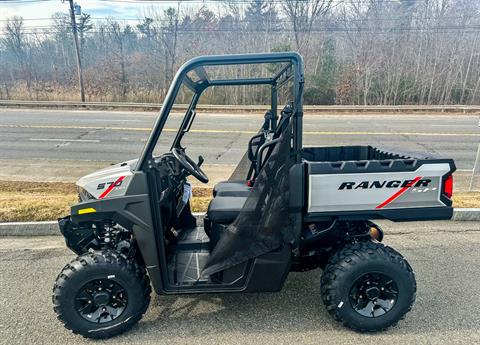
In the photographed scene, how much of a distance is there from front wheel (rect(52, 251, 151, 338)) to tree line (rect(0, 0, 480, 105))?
59.9ft

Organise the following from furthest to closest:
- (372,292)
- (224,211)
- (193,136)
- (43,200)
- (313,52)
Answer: (313,52) → (193,136) → (43,200) → (224,211) → (372,292)

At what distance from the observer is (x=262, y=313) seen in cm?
283

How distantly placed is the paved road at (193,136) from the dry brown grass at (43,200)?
1.23 m

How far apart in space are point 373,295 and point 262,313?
34.3 inches

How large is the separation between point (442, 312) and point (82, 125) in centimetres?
1407

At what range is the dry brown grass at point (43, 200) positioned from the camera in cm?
453

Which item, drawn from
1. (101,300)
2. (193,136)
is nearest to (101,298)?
(101,300)

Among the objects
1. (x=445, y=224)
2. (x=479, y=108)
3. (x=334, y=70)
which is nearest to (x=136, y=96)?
(x=334, y=70)

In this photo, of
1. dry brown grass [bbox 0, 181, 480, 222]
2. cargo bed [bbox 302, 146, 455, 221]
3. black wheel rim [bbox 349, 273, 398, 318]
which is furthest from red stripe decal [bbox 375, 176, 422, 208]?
dry brown grass [bbox 0, 181, 480, 222]

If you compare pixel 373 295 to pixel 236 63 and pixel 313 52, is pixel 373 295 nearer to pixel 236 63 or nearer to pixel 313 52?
pixel 236 63

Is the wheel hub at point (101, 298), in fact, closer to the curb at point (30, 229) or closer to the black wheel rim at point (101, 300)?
the black wheel rim at point (101, 300)

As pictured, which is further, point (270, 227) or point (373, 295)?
point (373, 295)

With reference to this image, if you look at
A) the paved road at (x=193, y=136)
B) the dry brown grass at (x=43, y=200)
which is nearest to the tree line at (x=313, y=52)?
the paved road at (x=193, y=136)

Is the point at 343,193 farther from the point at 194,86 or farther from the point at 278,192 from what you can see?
the point at 194,86
